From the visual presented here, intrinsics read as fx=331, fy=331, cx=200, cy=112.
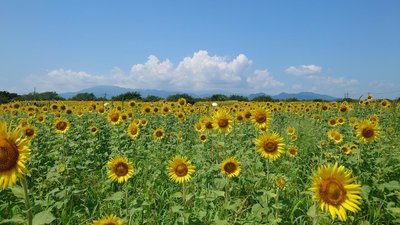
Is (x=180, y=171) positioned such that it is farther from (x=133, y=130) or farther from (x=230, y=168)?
(x=133, y=130)

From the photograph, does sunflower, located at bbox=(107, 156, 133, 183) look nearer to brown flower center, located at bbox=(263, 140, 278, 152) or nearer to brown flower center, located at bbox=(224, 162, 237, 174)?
brown flower center, located at bbox=(224, 162, 237, 174)

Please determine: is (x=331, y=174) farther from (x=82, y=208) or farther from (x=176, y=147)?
(x=176, y=147)

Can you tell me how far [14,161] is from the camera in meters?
2.22

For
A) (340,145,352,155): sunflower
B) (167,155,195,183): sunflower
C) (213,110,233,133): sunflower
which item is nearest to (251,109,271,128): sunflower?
(213,110,233,133): sunflower

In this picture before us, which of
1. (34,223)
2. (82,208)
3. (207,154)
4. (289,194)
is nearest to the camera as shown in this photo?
(34,223)

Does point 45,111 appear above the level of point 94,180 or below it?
above

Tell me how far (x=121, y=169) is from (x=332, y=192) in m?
2.34

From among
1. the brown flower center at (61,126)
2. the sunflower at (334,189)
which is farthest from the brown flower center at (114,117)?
the sunflower at (334,189)

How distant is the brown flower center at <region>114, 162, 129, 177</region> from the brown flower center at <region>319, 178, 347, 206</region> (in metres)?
2.22

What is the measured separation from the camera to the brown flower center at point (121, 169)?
12.6ft

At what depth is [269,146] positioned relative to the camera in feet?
13.8

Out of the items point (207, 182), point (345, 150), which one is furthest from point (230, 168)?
point (345, 150)

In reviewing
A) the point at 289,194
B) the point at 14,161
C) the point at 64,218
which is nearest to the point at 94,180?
the point at 64,218

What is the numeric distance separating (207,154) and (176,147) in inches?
57.0
